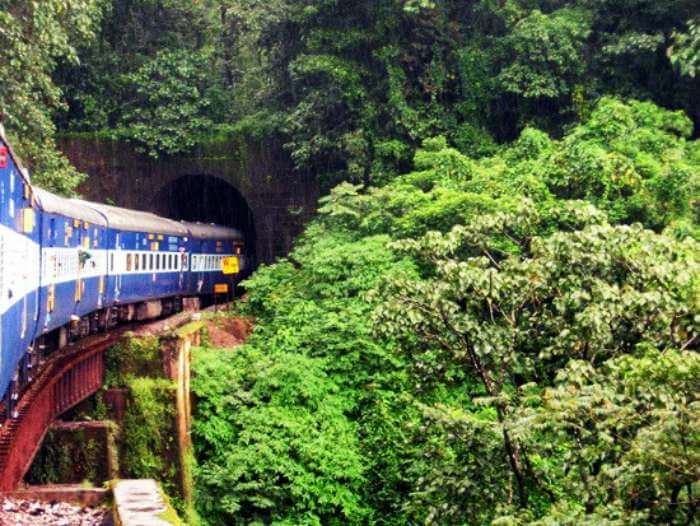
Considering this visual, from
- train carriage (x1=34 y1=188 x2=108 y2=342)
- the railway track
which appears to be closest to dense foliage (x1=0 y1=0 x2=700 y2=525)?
the railway track

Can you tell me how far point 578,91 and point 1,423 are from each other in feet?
64.0

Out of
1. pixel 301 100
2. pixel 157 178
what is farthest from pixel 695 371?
pixel 157 178

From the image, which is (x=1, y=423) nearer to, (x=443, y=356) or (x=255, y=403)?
(x=443, y=356)

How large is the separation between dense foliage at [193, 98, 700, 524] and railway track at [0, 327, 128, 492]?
7.22 feet

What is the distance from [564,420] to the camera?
354 inches

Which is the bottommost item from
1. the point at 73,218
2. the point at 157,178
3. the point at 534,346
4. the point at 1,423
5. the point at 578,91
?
the point at 1,423

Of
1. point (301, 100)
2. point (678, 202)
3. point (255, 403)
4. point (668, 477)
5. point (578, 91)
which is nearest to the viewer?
point (668, 477)

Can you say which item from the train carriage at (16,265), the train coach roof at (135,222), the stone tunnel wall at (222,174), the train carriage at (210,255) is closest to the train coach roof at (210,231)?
the train carriage at (210,255)

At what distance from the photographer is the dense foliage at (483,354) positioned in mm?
8945

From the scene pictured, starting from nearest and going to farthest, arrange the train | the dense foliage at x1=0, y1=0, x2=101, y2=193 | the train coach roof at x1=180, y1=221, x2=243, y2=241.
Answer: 1. the train
2. the dense foliage at x1=0, y1=0, x2=101, y2=193
3. the train coach roof at x1=180, y1=221, x2=243, y2=241

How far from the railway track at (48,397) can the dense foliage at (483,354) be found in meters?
2.20

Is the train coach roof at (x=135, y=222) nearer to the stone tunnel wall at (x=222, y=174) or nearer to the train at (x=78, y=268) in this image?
the train at (x=78, y=268)

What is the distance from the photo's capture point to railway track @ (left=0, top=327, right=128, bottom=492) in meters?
11.1

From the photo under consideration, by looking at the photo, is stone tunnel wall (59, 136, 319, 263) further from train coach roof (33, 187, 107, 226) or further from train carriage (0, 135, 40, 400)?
train carriage (0, 135, 40, 400)
